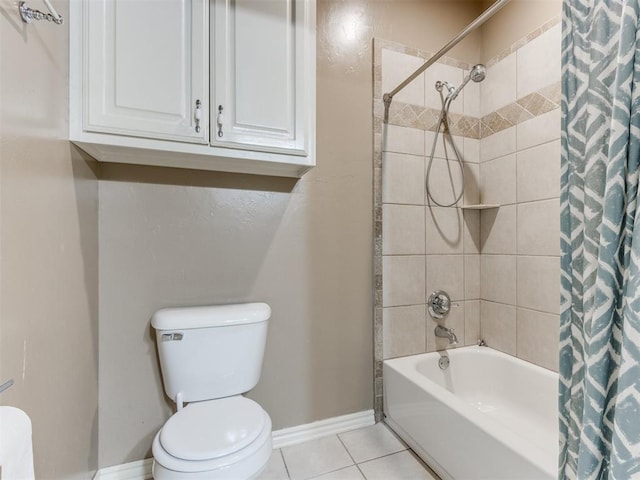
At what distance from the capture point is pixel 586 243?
79 centimetres

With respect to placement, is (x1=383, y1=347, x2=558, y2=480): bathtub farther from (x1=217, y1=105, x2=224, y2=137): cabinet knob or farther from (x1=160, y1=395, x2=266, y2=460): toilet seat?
(x1=217, y1=105, x2=224, y2=137): cabinet knob

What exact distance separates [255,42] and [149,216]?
0.86m

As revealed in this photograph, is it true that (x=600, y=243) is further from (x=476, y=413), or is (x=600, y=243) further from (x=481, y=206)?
(x=481, y=206)

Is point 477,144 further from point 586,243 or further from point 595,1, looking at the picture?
point 586,243

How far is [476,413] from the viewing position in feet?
4.04

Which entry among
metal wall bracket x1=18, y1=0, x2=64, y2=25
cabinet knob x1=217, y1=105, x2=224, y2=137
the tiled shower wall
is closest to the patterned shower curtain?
the tiled shower wall

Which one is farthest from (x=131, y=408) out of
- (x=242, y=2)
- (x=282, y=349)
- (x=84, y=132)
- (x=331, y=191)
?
(x=242, y=2)

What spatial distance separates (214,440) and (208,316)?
0.47 m

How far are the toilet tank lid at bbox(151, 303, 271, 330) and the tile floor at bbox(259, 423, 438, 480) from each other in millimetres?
699

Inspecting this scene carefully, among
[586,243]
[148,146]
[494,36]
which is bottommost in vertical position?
[586,243]

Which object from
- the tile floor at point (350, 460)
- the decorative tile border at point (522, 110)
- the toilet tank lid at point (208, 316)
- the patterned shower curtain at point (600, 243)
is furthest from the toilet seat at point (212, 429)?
the decorative tile border at point (522, 110)

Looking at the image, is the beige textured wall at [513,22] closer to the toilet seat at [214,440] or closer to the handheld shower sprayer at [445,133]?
the handheld shower sprayer at [445,133]

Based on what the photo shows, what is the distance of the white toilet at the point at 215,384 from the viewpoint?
103cm

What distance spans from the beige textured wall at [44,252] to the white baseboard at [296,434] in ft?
0.51
